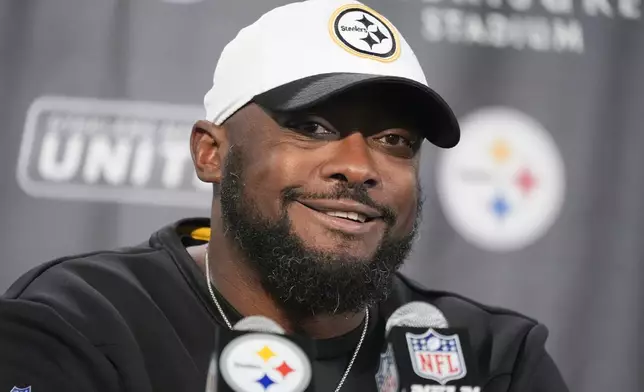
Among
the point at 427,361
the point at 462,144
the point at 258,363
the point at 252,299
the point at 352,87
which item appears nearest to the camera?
the point at 258,363

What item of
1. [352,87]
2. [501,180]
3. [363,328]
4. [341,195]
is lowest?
[363,328]

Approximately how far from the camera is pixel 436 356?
3.25 feet

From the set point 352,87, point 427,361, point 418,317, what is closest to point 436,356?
point 427,361

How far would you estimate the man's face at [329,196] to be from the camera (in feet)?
3.74

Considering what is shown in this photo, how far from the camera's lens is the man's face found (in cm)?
114

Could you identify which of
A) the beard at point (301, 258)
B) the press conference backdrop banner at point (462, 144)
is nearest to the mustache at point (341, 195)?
the beard at point (301, 258)

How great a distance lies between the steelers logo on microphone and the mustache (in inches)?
10.2

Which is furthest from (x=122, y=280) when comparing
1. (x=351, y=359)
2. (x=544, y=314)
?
(x=544, y=314)

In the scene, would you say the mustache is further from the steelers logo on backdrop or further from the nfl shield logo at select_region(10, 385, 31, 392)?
the steelers logo on backdrop

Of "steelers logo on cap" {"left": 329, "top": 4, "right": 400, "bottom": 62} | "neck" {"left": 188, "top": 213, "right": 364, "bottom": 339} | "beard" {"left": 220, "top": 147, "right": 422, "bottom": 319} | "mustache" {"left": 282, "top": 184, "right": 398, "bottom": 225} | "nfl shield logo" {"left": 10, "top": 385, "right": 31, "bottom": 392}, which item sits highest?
"steelers logo on cap" {"left": 329, "top": 4, "right": 400, "bottom": 62}

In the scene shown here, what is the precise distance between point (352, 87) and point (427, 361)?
0.35 metres

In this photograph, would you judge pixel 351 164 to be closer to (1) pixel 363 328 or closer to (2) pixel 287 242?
(2) pixel 287 242

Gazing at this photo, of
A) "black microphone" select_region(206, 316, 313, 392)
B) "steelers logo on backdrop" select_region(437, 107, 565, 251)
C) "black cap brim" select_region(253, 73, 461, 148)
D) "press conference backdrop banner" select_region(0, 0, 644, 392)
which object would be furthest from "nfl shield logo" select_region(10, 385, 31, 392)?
"steelers logo on backdrop" select_region(437, 107, 565, 251)

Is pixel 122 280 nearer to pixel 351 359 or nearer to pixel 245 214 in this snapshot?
pixel 245 214
